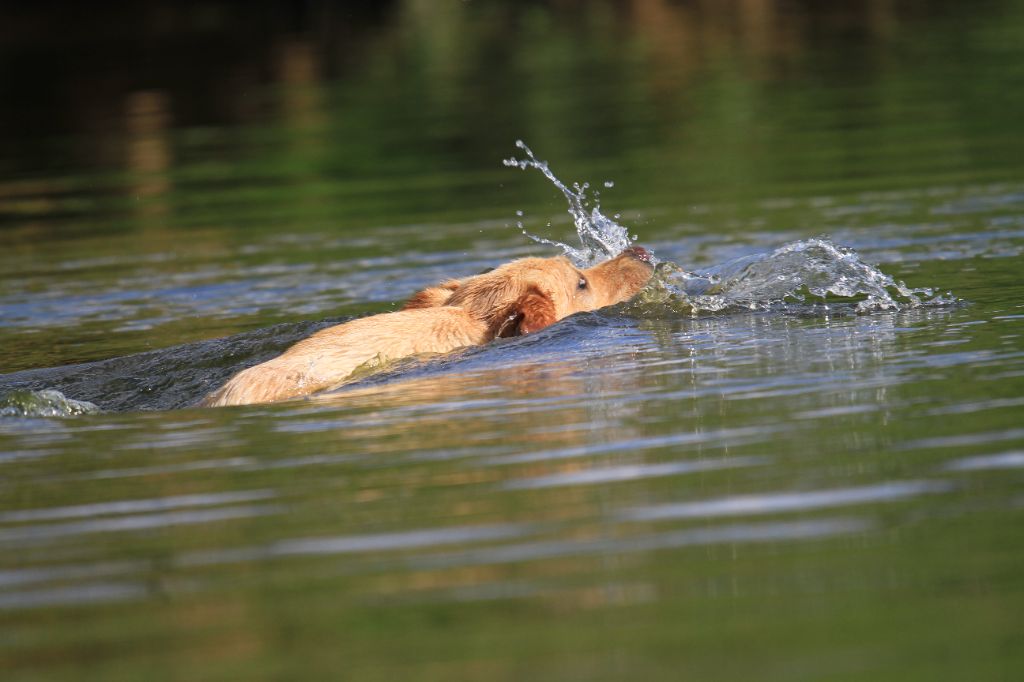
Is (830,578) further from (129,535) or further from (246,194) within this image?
(246,194)

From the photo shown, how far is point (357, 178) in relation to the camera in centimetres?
1947

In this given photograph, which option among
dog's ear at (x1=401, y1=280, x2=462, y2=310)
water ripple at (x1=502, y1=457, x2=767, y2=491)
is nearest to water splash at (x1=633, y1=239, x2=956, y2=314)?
dog's ear at (x1=401, y1=280, x2=462, y2=310)

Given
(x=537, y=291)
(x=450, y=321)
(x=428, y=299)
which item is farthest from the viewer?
(x=428, y=299)

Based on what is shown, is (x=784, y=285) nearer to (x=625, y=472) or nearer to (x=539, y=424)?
(x=539, y=424)

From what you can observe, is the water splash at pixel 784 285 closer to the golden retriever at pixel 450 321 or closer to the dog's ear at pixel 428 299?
the golden retriever at pixel 450 321

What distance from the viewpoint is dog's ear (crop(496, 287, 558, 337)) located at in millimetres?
9438

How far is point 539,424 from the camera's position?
22.4ft

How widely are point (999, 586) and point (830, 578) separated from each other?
45 cm

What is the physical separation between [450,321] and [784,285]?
2.36 m

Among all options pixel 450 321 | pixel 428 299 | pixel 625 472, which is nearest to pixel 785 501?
pixel 625 472

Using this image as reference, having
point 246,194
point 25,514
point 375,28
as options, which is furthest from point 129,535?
point 375,28

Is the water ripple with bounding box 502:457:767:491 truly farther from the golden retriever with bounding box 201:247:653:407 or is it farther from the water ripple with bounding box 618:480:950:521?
the golden retriever with bounding box 201:247:653:407

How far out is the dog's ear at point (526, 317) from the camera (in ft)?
31.0

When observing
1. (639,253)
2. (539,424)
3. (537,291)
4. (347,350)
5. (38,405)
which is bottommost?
(539,424)
